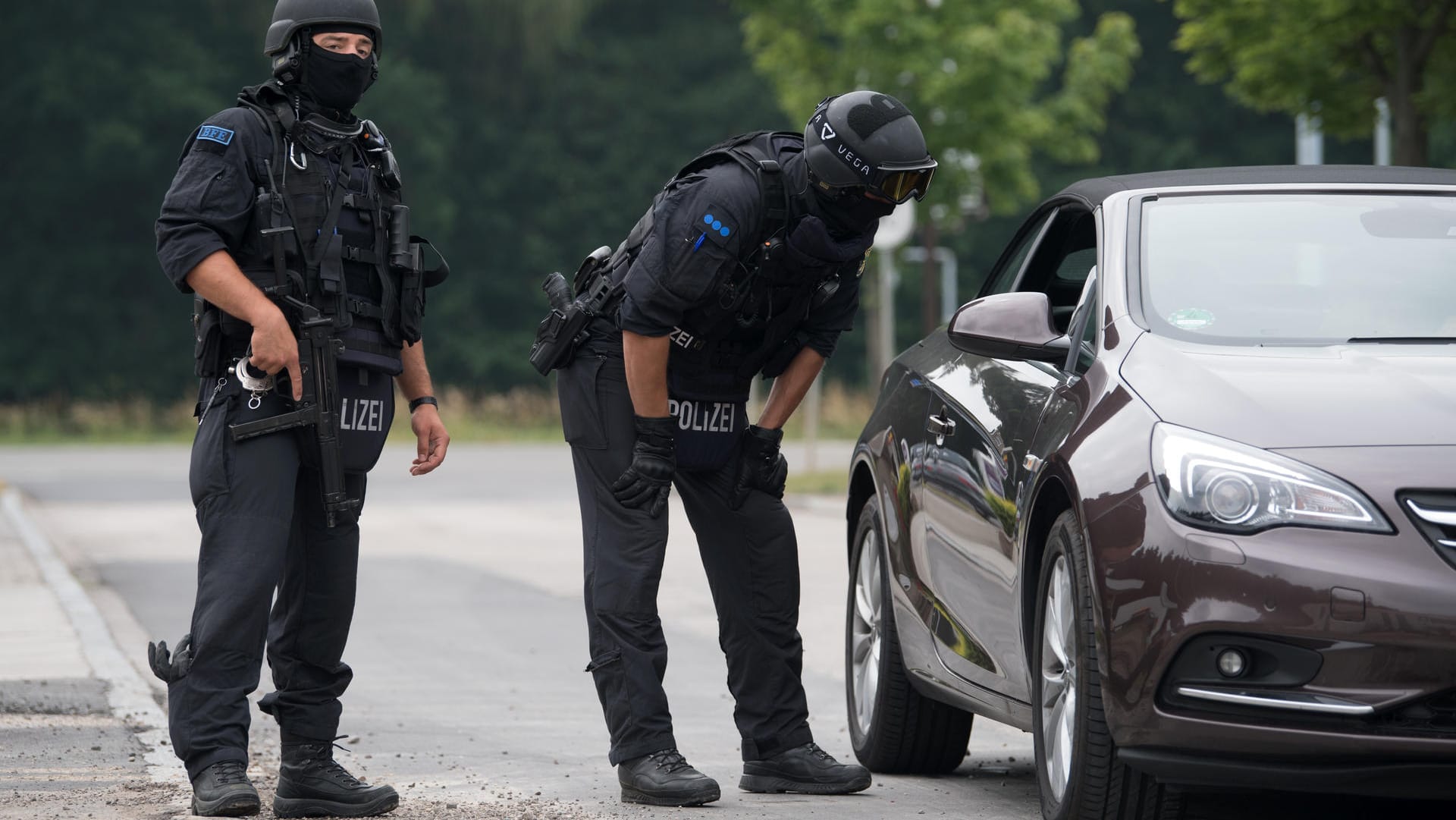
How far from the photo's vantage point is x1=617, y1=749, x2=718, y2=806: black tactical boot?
5293 mm

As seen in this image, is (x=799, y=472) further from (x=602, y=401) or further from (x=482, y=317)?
(x=482, y=317)

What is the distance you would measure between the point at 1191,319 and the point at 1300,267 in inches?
14.2

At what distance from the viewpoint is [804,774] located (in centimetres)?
561

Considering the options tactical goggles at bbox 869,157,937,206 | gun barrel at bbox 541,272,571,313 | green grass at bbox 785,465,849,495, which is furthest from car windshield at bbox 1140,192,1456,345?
green grass at bbox 785,465,849,495

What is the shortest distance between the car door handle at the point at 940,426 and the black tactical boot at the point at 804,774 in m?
0.89

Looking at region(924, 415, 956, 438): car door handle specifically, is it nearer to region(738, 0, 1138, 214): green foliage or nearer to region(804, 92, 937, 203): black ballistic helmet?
region(804, 92, 937, 203): black ballistic helmet

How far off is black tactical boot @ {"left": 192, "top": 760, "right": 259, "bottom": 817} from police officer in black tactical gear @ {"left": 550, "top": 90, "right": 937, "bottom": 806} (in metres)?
0.96

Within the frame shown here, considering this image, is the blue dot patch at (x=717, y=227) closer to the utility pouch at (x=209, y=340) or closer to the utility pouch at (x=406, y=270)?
the utility pouch at (x=406, y=270)

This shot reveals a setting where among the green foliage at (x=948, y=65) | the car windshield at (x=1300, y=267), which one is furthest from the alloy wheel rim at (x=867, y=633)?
the green foliage at (x=948, y=65)

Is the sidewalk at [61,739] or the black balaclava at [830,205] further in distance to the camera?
the black balaclava at [830,205]

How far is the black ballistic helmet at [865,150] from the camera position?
5.14 metres

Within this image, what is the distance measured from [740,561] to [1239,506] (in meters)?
2.01

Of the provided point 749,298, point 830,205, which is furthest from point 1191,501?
point 749,298

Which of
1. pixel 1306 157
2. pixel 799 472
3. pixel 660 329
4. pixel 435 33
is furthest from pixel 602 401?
pixel 435 33
